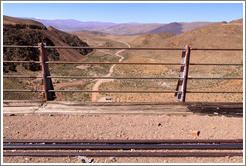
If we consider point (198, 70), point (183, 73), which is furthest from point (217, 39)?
point (183, 73)

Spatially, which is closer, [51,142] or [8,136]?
[51,142]

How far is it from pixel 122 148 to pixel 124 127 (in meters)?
0.72

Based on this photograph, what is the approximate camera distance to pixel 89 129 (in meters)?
4.14

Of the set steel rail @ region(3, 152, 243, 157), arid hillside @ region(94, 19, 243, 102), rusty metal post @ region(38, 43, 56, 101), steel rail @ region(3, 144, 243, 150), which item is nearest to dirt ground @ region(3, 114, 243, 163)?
steel rail @ region(3, 152, 243, 157)

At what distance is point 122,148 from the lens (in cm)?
353

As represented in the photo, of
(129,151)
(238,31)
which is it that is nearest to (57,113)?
(129,151)

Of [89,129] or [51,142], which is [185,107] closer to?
[89,129]

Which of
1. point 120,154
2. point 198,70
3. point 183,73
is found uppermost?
point 183,73

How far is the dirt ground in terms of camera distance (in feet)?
12.9

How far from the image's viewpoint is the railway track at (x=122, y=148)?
3.34 metres

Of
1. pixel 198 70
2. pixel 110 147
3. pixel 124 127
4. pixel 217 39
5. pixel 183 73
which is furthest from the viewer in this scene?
pixel 217 39

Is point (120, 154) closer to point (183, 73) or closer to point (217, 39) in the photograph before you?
point (183, 73)

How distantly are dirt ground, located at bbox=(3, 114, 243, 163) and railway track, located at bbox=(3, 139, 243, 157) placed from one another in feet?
0.32

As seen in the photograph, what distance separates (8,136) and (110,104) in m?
2.30
